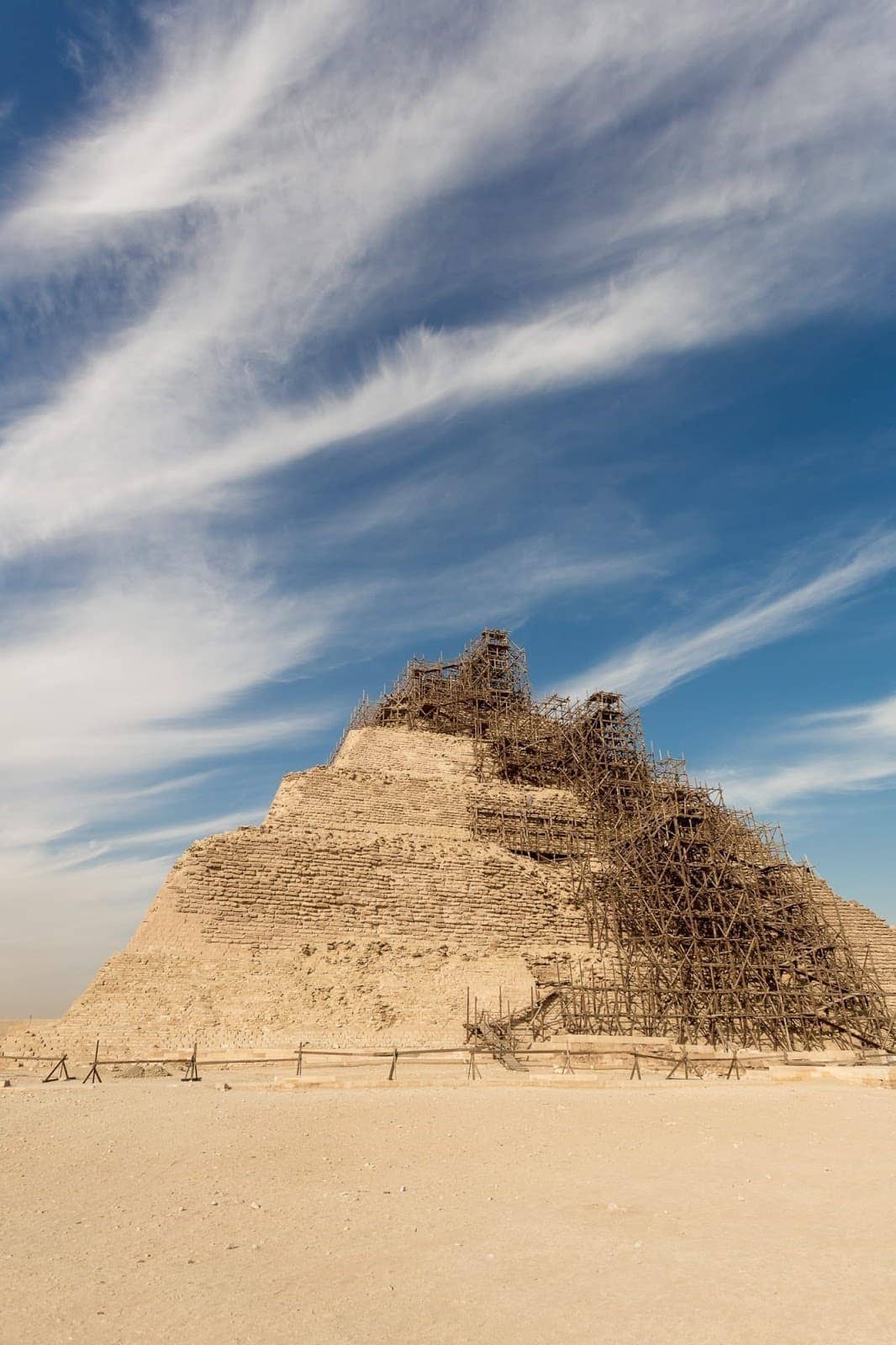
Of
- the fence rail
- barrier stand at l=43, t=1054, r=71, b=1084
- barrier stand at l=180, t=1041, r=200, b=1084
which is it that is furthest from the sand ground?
the fence rail

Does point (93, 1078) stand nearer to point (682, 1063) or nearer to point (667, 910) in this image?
point (682, 1063)

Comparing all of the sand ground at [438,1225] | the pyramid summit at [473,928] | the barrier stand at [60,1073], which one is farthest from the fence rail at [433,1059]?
the sand ground at [438,1225]

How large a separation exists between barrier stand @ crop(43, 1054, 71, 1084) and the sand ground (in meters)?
3.69

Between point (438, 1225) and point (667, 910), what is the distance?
21235 mm

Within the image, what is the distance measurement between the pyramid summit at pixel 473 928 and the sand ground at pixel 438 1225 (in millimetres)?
7732

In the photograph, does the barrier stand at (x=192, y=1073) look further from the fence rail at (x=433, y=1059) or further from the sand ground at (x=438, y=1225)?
the sand ground at (x=438, y=1225)

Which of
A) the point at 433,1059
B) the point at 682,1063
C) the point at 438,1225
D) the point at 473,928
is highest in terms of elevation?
the point at 473,928

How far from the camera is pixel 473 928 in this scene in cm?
2469

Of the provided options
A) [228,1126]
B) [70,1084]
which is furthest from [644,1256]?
[70,1084]

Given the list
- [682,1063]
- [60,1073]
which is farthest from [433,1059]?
[60,1073]

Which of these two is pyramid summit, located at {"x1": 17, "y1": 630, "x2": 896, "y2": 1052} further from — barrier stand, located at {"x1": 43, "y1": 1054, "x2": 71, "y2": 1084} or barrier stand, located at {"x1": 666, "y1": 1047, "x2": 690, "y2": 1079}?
barrier stand, located at {"x1": 666, "y1": 1047, "x2": 690, "y2": 1079}

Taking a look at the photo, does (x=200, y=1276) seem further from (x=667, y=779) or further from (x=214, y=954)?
(x=667, y=779)

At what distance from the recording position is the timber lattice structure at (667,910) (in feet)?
75.1

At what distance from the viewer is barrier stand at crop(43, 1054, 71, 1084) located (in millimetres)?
15836
